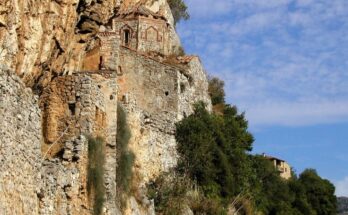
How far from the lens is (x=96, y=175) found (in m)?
20.8

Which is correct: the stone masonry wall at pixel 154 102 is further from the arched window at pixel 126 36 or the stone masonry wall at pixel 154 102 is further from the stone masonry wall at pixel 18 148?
the stone masonry wall at pixel 18 148

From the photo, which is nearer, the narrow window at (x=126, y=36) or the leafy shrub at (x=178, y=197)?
the leafy shrub at (x=178, y=197)

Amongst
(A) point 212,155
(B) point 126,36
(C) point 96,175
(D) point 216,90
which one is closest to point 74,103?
(C) point 96,175

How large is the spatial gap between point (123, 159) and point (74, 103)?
422 centimetres

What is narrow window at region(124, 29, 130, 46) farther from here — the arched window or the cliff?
the cliff

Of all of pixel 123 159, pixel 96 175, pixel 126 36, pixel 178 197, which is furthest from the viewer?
pixel 126 36

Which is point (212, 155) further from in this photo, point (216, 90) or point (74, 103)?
point (74, 103)

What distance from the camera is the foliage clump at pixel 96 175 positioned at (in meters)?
20.6

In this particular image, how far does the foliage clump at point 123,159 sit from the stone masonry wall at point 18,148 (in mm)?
7481

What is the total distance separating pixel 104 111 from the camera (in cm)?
2252

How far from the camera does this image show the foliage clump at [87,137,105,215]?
67.6 feet

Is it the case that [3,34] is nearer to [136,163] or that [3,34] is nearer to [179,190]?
[136,163]

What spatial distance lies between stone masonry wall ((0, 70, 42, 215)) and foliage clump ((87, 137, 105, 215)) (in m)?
3.73

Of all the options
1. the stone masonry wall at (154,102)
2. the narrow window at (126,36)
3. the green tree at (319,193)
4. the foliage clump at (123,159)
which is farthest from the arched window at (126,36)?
the green tree at (319,193)
